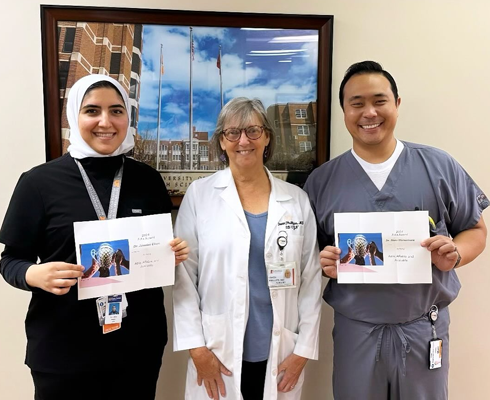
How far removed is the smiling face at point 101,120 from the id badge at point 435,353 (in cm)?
137

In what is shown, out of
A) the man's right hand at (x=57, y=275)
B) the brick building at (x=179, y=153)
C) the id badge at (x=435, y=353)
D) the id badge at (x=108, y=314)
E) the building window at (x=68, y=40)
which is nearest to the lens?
the man's right hand at (x=57, y=275)

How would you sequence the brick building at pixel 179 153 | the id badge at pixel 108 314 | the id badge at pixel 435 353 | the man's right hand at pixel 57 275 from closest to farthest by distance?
1. the man's right hand at pixel 57 275
2. the id badge at pixel 108 314
3. the id badge at pixel 435 353
4. the brick building at pixel 179 153

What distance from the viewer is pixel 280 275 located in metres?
1.34

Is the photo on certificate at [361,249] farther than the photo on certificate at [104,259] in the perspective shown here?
Yes

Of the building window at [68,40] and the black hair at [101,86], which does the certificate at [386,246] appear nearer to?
the black hair at [101,86]

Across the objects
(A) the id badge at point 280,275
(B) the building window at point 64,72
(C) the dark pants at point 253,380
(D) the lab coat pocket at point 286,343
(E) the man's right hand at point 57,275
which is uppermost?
(B) the building window at point 64,72

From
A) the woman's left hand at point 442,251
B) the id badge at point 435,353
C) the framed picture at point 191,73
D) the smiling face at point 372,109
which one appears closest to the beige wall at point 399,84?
the framed picture at point 191,73

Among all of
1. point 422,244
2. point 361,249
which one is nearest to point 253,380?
point 361,249

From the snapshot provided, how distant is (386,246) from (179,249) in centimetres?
74

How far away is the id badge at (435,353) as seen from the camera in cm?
132

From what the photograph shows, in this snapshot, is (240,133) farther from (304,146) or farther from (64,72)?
(64,72)

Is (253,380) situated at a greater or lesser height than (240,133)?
lesser

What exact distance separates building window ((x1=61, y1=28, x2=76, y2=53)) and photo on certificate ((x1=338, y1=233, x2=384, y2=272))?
1.46m

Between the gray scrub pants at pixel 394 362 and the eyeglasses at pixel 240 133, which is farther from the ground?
the eyeglasses at pixel 240 133
